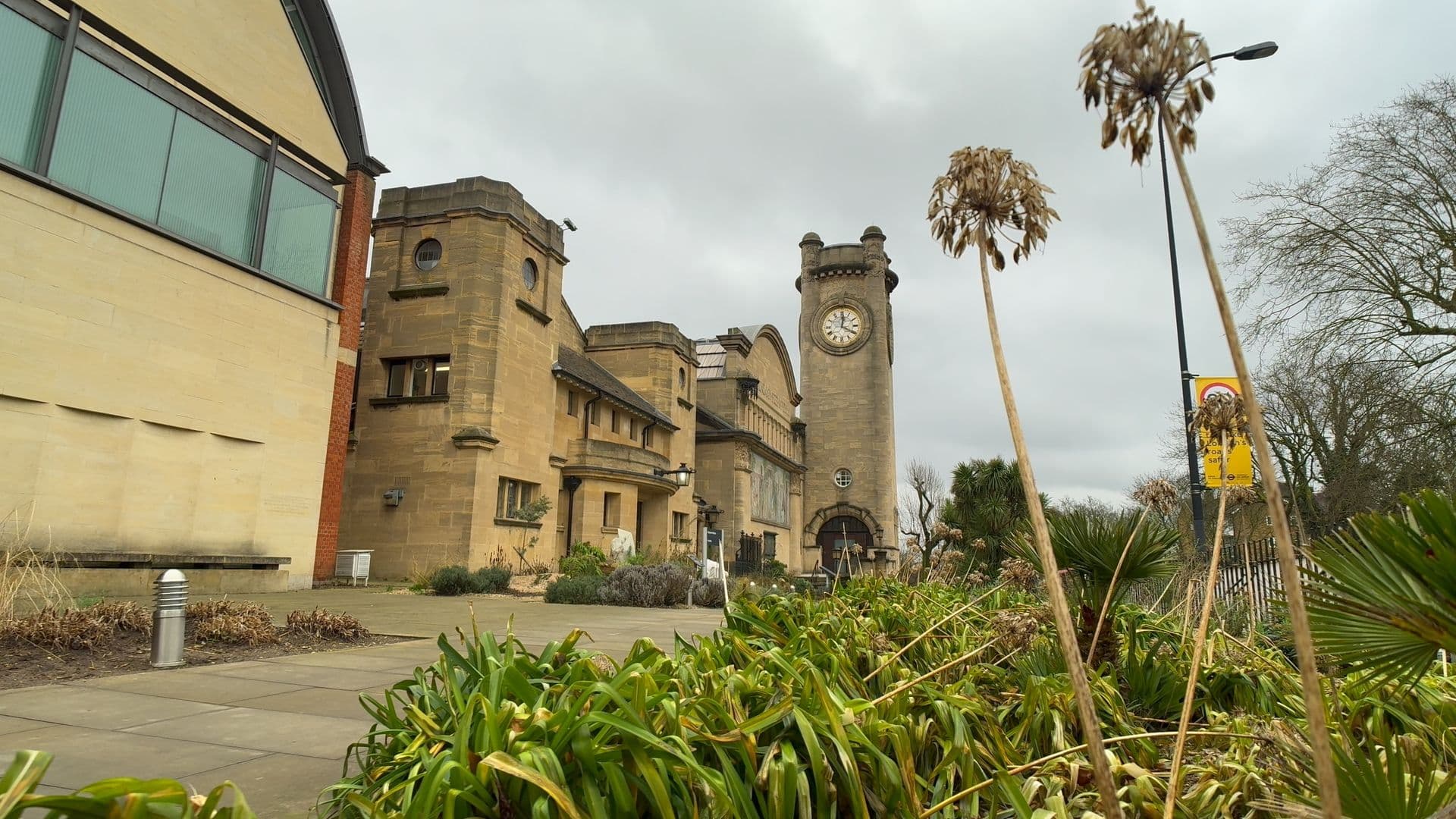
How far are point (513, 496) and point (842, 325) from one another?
33923 mm

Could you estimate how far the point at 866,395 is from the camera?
162 ft

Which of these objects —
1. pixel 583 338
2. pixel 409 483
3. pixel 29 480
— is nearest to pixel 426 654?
pixel 29 480

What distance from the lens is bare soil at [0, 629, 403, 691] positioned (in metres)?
5.50

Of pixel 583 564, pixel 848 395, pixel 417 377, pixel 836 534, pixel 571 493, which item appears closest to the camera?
pixel 583 564

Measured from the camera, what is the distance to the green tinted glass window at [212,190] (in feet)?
41.7

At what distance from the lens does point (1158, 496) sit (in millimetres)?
4375

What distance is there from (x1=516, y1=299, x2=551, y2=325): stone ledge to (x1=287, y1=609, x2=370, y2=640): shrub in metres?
15.3

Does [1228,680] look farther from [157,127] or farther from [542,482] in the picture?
[542,482]

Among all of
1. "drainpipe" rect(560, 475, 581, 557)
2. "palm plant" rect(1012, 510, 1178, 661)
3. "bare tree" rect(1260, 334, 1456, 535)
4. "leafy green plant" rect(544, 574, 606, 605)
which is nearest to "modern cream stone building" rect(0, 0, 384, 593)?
"leafy green plant" rect(544, 574, 606, 605)

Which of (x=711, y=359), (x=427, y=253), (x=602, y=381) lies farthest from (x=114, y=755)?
(x=711, y=359)

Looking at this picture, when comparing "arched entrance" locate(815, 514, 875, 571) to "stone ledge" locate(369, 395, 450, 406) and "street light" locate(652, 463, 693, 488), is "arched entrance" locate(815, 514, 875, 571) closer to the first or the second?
"street light" locate(652, 463, 693, 488)

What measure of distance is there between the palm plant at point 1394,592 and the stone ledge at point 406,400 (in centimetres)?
2090

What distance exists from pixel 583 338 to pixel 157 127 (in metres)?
21.1

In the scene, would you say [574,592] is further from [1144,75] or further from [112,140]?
[1144,75]
